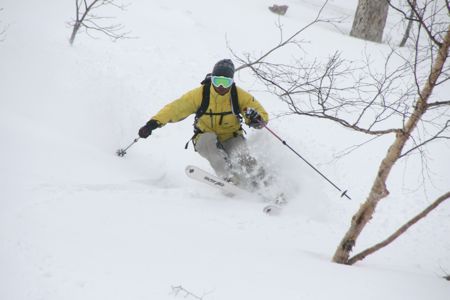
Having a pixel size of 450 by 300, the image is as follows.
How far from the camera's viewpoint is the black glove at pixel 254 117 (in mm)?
5922

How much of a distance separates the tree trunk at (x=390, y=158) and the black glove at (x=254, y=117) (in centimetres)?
224

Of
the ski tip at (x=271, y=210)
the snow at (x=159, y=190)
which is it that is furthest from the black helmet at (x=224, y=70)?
the ski tip at (x=271, y=210)

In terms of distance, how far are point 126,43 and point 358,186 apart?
6.37m

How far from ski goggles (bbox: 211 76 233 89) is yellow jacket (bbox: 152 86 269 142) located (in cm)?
19

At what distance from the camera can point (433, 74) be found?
3.57 metres

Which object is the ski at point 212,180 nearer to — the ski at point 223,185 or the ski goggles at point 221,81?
the ski at point 223,185

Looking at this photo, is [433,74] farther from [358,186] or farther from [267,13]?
[267,13]

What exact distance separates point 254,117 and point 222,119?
53cm

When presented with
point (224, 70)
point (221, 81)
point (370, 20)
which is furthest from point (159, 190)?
point (370, 20)

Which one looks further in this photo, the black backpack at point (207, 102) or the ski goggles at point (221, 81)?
the black backpack at point (207, 102)

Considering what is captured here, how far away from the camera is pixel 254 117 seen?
593 cm

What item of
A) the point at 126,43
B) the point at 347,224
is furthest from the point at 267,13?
the point at 347,224

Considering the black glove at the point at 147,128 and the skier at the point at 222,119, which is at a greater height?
the skier at the point at 222,119

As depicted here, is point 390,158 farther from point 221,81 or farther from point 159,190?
point 159,190
